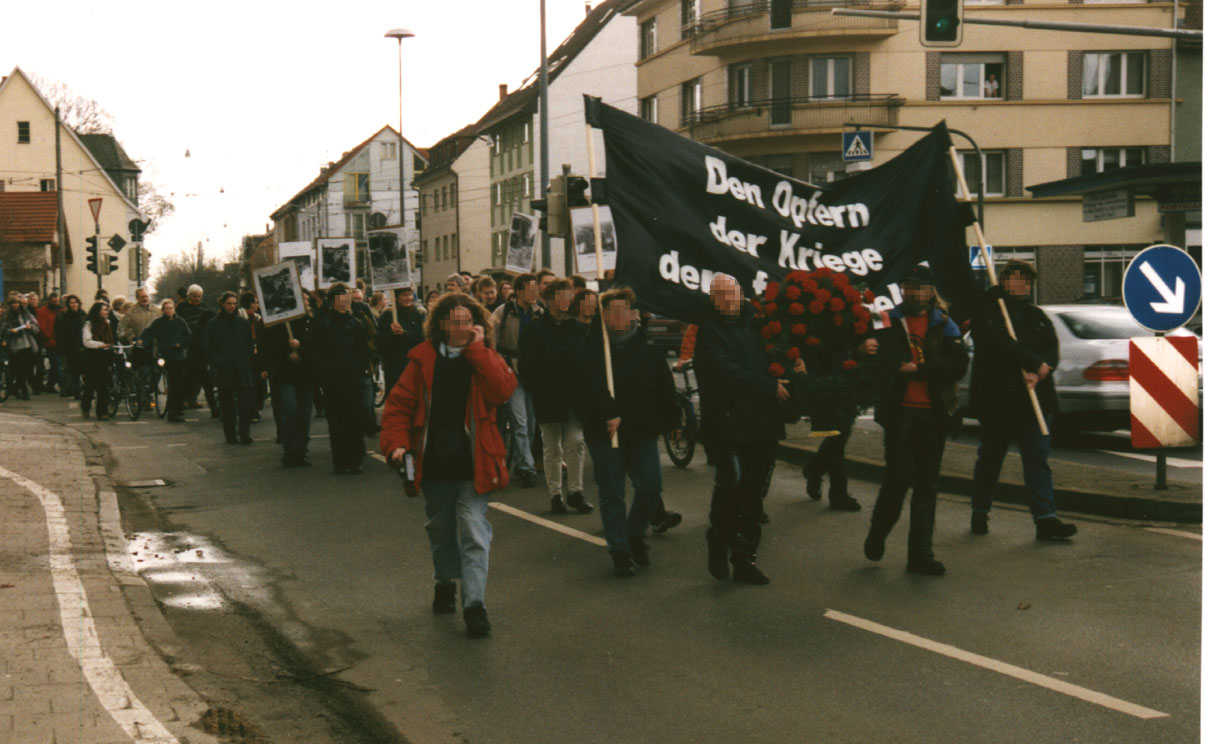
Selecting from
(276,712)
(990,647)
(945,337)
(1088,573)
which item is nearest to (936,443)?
(945,337)

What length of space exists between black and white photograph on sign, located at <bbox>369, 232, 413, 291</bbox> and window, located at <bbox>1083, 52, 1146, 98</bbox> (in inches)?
1331

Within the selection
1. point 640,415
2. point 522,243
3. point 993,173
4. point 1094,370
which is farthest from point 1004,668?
point 993,173

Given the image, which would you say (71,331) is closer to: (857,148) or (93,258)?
(93,258)

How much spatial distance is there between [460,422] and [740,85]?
133 ft

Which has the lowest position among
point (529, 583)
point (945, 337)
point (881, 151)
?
point (529, 583)

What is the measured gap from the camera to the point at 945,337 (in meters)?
8.61

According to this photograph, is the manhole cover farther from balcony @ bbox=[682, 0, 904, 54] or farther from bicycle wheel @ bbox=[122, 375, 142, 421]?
balcony @ bbox=[682, 0, 904, 54]

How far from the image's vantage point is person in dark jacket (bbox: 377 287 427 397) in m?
14.9

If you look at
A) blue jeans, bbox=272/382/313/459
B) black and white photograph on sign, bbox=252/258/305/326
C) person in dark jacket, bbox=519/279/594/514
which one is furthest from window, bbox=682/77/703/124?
person in dark jacket, bbox=519/279/594/514

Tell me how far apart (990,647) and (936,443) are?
6.54 ft

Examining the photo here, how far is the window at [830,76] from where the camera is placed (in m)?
44.4

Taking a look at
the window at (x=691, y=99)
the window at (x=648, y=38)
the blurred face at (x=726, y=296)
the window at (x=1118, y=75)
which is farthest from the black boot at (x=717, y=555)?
the window at (x=648, y=38)

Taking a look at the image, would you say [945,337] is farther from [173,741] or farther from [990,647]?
[173,741]

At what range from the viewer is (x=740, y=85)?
46406 millimetres
